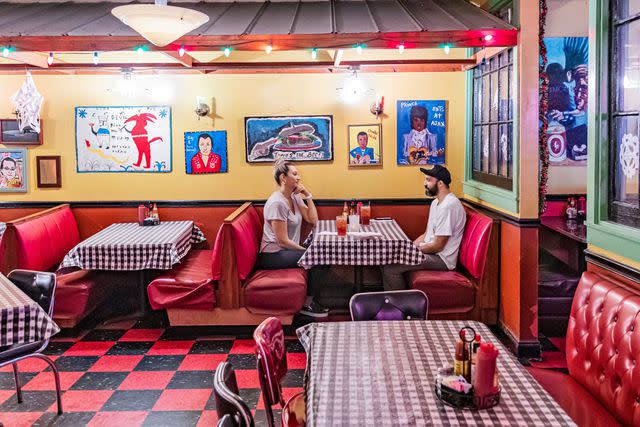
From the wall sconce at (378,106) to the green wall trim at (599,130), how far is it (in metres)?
3.77

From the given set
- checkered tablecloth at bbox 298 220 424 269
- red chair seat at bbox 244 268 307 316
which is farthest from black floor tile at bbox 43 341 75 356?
checkered tablecloth at bbox 298 220 424 269

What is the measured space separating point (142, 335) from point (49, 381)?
1.27 metres

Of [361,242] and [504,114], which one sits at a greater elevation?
[504,114]

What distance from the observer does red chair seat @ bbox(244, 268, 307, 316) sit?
6152 millimetres

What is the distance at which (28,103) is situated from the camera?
7.37 m

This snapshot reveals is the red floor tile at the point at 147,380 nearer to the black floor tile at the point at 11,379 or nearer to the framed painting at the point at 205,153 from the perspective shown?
the black floor tile at the point at 11,379

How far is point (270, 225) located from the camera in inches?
263

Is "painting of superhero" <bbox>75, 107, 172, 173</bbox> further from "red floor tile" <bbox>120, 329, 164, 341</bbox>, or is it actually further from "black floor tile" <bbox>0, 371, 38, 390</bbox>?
"black floor tile" <bbox>0, 371, 38, 390</bbox>

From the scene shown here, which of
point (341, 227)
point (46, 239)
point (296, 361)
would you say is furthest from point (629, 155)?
point (46, 239)

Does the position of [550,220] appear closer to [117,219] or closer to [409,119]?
[409,119]

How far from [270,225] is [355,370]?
3855mm

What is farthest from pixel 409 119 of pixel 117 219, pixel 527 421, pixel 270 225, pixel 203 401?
pixel 527 421

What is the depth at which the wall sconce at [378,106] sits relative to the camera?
7762mm

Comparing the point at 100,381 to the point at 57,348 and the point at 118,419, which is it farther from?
the point at 57,348
